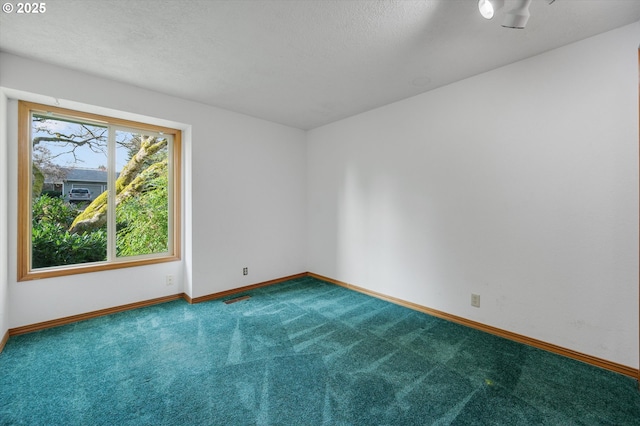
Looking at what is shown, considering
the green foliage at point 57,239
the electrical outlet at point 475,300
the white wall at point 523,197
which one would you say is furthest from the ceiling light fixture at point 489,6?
the green foliage at point 57,239

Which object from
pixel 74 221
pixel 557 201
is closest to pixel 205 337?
pixel 74 221

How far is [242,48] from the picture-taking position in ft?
7.56

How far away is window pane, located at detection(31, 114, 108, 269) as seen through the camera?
2.80m

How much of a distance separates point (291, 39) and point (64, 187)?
9.51 ft

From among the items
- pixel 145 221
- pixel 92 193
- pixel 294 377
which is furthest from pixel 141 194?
pixel 294 377

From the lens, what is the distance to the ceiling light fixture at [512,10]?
5.26ft

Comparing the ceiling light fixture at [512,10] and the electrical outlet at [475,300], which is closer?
the ceiling light fixture at [512,10]

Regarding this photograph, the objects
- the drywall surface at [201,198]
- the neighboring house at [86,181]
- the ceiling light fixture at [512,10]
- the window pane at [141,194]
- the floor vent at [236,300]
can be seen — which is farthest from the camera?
the floor vent at [236,300]

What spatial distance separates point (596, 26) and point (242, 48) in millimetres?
2761

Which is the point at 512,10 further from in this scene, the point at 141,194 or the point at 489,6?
the point at 141,194

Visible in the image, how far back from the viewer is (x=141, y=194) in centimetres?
343

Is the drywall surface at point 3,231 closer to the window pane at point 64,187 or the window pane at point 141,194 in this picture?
the window pane at point 64,187

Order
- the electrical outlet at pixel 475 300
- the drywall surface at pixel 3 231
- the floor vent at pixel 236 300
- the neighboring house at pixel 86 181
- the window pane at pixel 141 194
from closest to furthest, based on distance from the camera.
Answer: the drywall surface at pixel 3 231 → the electrical outlet at pixel 475 300 → the neighboring house at pixel 86 181 → the window pane at pixel 141 194 → the floor vent at pixel 236 300

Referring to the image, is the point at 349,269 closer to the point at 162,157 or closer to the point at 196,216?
the point at 196,216
